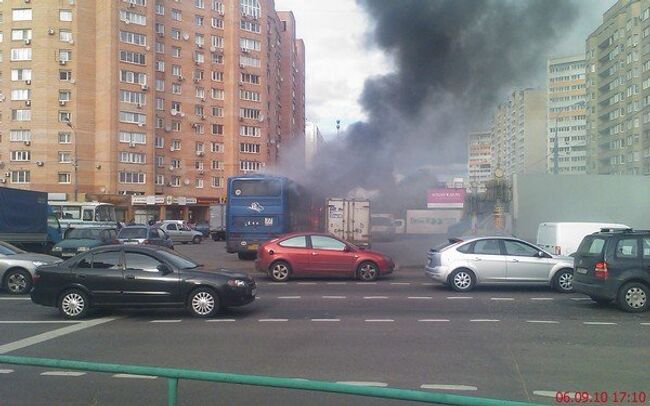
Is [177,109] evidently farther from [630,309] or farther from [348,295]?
[630,309]

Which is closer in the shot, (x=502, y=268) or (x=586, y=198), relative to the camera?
(x=502, y=268)

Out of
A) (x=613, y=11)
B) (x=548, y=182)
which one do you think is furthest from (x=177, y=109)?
(x=613, y=11)

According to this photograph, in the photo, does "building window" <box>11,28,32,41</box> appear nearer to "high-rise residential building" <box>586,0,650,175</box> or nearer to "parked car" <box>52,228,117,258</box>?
"parked car" <box>52,228,117,258</box>

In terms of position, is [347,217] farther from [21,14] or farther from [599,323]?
[21,14]

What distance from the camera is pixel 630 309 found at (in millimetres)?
10734

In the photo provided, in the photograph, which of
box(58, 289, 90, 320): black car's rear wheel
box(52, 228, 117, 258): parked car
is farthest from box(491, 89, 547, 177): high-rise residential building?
box(58, 289, 90, 320): black car's rear wheel

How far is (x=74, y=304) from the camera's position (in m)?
10.2

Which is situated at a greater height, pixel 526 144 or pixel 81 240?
pixel 526 144

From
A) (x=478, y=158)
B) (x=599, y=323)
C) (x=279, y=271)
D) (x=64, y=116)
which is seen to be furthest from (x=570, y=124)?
(x=599, y=323)

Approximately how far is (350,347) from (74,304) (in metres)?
5.51

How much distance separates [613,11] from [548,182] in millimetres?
33816

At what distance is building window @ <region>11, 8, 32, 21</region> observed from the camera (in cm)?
5506

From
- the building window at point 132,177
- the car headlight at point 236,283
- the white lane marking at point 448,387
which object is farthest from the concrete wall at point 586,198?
the building window at point 132,177

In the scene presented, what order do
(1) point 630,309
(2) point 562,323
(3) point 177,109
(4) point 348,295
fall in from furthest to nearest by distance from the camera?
(3) point 177,109
(4) point 348,295
(1) point 630,309
(2) point 562,323
